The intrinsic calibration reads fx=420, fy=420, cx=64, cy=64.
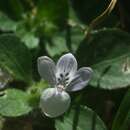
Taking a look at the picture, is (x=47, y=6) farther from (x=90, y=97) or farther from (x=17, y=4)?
(x=90, y=97)

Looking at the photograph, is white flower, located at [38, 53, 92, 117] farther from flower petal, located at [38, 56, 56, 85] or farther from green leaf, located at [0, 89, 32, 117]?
green leaf, located at [0, 89, 32, 117]

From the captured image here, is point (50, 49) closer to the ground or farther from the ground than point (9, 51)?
closer to the ground

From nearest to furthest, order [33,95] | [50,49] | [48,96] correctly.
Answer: [48,96] < [33,95] < [50,49]

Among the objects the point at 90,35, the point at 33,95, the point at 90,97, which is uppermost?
the point at 90,35

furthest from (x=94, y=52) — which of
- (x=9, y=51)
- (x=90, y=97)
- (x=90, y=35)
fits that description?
(x=9, y=51)

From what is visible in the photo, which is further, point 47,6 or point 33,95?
point 47,6

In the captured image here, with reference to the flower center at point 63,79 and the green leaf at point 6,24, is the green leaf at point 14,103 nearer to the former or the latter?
the flower center at point 63,79

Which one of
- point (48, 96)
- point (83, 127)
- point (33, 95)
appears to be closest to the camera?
point (48, 96)

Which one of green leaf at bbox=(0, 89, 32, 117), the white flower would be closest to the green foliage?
Answer: green leaf at bbox=(0, 89, 32, 117)
